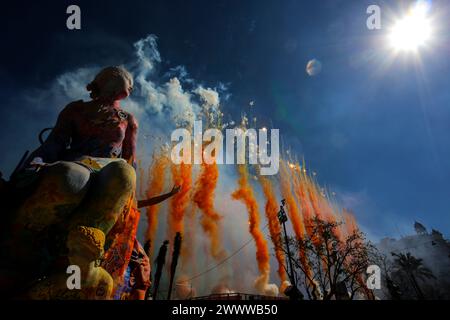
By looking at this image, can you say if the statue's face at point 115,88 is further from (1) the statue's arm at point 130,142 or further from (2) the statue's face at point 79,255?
(2) the statue's face at point 79,255

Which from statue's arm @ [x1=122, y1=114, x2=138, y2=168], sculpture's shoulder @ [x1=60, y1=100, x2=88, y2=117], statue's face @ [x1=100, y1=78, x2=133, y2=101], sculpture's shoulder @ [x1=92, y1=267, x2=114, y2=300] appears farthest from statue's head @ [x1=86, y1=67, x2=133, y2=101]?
sculpture's shoulder @ [x1=92, y1=267, x2=114, y2=300]

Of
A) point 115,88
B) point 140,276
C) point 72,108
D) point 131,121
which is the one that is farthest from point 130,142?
point 140,276

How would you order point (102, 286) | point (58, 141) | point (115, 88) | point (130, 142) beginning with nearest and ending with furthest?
1. point (102, 286)
2. point (58, 141)
3. point (115, 88)
4. point (130, 142)

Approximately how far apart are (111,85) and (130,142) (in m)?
0.91

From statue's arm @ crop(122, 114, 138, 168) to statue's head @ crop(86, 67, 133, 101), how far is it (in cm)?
38

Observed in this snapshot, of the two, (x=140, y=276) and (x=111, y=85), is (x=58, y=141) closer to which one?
(x=111, y=85)

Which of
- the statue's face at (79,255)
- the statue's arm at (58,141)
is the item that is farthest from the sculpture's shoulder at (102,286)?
the statue's arm at (58,141)

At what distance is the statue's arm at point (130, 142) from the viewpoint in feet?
12.8

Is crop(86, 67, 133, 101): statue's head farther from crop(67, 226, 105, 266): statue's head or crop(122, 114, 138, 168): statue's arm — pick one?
crop(67, 226, 105, 266): statue's head

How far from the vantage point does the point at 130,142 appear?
155 inches

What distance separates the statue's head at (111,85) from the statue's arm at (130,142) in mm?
375

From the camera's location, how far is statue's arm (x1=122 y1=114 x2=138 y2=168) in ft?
12.8
